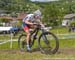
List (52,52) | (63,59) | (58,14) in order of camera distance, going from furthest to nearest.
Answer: (58,14) < (52,52) < (63,59)

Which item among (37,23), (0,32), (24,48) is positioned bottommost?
(0,32)

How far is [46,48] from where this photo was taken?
689cm

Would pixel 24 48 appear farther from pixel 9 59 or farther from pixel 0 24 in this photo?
pixel 0 24

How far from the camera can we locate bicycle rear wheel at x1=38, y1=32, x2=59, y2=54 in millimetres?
6738

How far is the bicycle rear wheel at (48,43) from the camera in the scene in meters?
6.74

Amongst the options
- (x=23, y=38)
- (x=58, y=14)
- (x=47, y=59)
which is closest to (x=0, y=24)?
(x=58, y=14)

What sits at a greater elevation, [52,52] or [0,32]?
[52,52]

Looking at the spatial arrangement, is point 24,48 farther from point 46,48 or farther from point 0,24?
point 0,24

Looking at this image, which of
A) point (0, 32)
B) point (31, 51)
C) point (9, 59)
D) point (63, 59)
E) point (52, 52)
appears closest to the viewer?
point (63, 59)

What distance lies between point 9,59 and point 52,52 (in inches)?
51.4

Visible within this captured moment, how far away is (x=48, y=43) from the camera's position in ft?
22.7

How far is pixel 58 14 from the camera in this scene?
61.2 m

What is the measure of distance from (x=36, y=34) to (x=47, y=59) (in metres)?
2.02

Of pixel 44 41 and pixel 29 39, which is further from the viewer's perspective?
pixel 29 39
